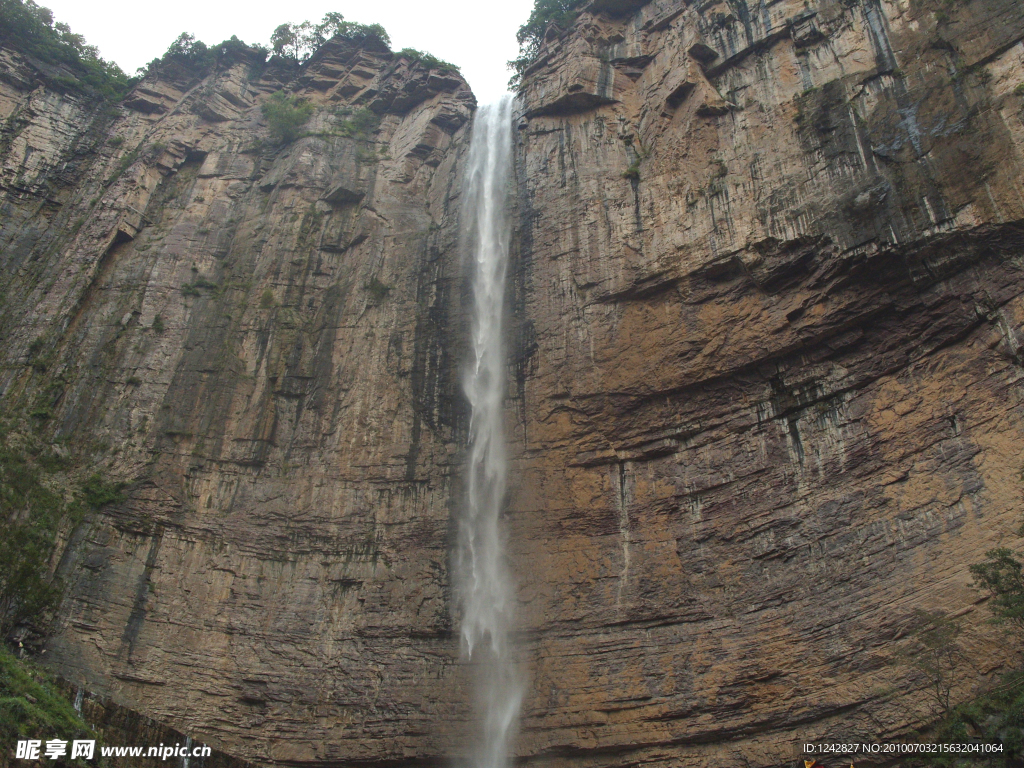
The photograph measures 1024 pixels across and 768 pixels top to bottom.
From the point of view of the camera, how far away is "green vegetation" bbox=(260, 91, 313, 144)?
27.9 m

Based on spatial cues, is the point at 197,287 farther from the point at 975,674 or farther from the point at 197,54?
the point at 975,674

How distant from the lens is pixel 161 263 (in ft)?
77.0

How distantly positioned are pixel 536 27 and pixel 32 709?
27.1 meters

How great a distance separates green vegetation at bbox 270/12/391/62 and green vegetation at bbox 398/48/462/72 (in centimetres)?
222

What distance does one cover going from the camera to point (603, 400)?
62.7 ft

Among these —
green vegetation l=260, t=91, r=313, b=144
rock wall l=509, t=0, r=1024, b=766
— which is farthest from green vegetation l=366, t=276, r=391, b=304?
A: green vegetation l=260, t=91, r=313, b=144

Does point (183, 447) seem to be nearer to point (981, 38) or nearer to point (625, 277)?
point (625, 277)

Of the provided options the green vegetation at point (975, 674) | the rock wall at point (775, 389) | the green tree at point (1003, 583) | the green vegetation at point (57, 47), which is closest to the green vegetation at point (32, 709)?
the rock wall at point (775, 389)

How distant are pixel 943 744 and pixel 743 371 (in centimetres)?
860

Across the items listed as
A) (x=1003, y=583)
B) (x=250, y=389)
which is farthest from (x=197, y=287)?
(x=1003, y=583)

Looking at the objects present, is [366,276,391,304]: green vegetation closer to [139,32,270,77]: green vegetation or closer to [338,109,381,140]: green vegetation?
[338,109,381,140]: green vegetation

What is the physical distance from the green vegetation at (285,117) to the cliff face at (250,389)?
0.63 m

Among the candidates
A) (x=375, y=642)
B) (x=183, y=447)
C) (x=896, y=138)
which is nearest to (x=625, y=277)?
(x=896, y=138)

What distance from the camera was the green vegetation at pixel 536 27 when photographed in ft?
90.7
